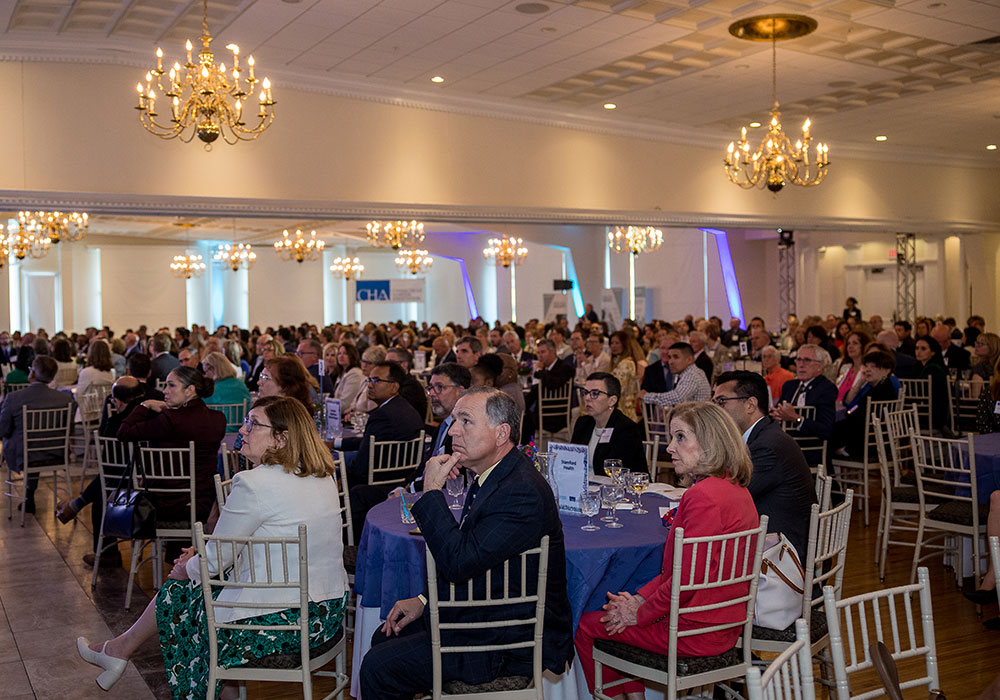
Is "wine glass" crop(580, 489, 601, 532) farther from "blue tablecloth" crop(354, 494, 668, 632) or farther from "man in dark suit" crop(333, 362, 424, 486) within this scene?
"man in dark suit" crop(333, 362, 424, 486)

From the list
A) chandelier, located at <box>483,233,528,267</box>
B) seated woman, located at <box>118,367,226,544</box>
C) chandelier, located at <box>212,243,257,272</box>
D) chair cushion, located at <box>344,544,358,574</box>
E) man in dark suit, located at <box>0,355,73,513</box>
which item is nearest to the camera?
chair cushion, located at <box>344,544,358,574</box>

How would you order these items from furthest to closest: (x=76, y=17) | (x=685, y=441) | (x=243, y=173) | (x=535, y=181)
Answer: (x=535, y=181) → (x=243, y=173) → (x=76, y=17) → (x=685, y=441)

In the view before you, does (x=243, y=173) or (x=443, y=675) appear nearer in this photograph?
(x=443, y=675)

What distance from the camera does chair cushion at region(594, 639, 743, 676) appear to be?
3.13 metres

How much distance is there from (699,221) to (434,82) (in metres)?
4.37

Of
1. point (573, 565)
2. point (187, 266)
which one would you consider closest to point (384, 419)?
point (573, 565)

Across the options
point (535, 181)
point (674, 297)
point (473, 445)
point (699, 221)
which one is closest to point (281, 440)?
point (473, 445)

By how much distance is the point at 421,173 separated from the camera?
10508 millimetres

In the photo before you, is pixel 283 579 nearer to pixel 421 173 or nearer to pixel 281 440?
pixel 281 440

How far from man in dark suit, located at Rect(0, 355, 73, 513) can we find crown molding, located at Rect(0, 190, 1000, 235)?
71.8 inches

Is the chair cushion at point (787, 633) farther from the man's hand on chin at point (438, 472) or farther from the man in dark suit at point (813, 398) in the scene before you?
the man in dark suit at point (813, 398)

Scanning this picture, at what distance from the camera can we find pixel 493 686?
9.78ft

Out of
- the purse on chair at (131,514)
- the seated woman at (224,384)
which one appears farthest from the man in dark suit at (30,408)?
the purse on chair at (131,514)

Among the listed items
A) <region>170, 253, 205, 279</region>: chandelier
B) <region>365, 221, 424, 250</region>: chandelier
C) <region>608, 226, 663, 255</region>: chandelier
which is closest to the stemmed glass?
<region>365, 221, 424, 250</region>: chandelier
